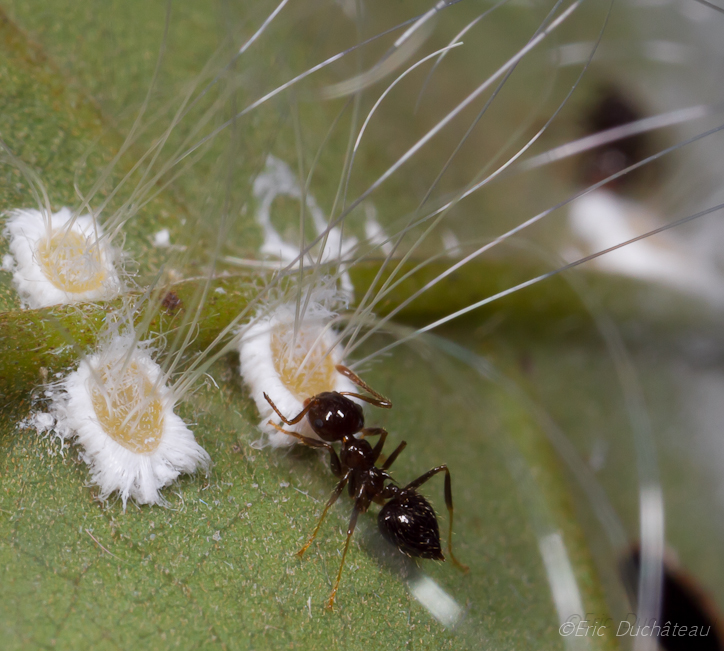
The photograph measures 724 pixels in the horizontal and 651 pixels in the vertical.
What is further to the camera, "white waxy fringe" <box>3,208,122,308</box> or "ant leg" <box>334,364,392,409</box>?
"ant leg" <box>334,364,392,409</box>

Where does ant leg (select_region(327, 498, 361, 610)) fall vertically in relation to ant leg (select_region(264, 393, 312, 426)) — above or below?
below

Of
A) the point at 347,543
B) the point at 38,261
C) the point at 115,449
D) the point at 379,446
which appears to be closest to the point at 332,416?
the point at 379,446

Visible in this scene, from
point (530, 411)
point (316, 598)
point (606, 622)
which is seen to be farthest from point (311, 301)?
point (606, 622)

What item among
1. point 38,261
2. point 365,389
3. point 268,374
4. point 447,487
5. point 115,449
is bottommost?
point 447,487

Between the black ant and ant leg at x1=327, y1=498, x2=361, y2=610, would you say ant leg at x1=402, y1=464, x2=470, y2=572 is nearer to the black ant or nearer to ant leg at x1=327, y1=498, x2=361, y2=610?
the black ant

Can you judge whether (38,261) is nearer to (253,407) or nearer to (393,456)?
(253,407)

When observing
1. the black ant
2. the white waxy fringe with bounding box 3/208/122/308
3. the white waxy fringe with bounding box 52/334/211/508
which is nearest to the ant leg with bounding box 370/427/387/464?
the black ant

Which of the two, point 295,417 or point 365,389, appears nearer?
point 295,417
